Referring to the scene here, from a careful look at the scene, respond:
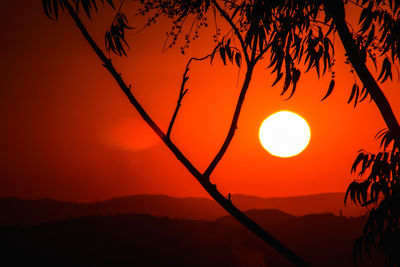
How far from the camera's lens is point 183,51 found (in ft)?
9.77

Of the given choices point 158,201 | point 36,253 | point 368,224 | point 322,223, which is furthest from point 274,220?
point 158,201

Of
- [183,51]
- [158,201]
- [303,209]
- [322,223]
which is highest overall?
[183,51]

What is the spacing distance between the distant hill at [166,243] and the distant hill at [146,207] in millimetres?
63225

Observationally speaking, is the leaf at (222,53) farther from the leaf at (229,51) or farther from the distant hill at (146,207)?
the distant hill at (146,207)

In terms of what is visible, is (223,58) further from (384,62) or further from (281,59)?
(384,62)

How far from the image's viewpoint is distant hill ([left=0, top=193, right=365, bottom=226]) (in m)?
124

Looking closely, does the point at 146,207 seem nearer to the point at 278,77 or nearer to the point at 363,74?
the point at 278,77

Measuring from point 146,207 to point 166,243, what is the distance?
94.9 meters

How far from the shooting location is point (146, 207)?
457ft

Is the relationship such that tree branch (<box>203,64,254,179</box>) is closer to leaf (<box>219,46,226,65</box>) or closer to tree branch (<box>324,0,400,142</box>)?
leaf (<box>219,46,226,65</box>)

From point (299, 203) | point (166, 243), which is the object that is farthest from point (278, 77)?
point (299, 203)

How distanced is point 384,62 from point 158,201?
145880 millimetres

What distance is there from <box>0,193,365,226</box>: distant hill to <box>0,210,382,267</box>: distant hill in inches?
2489

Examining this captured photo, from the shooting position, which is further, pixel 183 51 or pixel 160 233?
pixel 160 233
